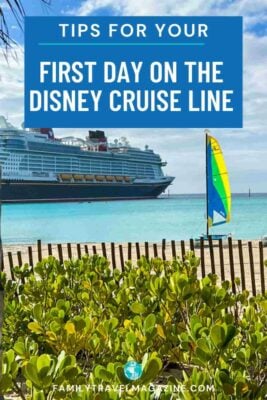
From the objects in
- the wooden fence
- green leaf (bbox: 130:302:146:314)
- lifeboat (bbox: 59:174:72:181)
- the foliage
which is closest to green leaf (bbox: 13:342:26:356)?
the foliage

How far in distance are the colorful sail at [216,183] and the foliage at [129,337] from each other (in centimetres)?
1732

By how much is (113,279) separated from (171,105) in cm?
174

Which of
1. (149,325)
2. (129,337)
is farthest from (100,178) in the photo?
(129,337)

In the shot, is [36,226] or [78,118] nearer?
[78,118]

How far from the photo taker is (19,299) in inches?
172

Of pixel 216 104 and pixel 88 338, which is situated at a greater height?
pixel 216 104

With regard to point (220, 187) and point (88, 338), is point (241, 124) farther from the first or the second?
point (220, 187)

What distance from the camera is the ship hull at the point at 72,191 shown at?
72.6 metres

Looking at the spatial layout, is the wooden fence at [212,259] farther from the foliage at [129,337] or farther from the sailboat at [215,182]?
the sailboat at [215,182]

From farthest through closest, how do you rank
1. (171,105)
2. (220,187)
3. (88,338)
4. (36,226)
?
(36,226) → (220,187) → (171,105) → (88,338)

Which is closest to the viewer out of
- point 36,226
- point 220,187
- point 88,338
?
point 88,338

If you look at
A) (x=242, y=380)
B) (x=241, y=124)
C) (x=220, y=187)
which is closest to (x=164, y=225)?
(x=220, y=187)

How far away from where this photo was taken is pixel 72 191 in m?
76.6

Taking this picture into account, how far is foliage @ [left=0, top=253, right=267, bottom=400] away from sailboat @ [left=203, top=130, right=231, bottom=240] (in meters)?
17.1
